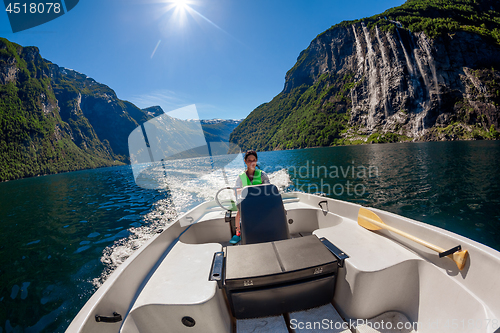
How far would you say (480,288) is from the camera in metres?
1.74

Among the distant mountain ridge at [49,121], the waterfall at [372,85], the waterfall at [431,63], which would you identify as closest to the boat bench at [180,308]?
the distant mountain ridge at [49,121]

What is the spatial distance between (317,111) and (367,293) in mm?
130471

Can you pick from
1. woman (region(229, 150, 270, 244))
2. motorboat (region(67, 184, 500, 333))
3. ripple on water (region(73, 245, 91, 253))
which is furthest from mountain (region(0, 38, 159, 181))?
motorboat (region(67, 184, 500, 333))

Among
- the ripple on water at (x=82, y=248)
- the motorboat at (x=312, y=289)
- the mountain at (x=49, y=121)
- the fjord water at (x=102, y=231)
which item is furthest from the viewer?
the mountain at (x=49, y=121)

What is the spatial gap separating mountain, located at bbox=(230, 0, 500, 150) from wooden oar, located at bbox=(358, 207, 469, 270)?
80322mm

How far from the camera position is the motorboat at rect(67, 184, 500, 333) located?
5.75ft

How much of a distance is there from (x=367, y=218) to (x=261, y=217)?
1760 mm

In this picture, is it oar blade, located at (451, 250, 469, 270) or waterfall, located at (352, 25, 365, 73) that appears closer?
oar blade, located at (451, 250, 469, 270)

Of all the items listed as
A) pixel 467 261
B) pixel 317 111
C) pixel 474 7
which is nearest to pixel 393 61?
pixel 317 111

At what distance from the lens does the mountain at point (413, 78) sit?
199 ft

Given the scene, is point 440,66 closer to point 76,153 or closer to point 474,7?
point 474,7

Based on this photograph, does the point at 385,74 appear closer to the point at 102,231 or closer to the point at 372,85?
the point at 372,85

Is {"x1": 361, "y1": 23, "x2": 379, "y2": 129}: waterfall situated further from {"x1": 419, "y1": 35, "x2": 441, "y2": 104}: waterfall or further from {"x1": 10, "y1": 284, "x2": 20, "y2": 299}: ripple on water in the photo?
{"x1": 10, "y1": 284, "x2": 20, "y2": 299}: ripple on water

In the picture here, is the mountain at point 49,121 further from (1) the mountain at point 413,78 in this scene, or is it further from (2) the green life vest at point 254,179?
(1) the mountain at point 413,78
